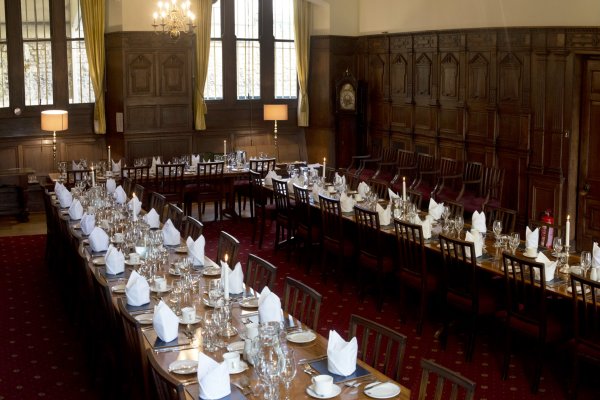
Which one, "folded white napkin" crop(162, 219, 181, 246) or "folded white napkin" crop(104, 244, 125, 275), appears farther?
"folded white napkin" crop(162, 219, 181, 246)

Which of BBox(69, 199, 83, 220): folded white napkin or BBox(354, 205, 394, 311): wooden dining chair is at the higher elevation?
BBox(69, 199, 83, 220): folded white napkin

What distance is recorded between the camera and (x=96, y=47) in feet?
49.6

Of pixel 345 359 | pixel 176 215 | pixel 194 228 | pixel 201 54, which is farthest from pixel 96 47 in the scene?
pixel 345 359

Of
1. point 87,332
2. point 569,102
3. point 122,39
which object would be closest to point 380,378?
point 87,332

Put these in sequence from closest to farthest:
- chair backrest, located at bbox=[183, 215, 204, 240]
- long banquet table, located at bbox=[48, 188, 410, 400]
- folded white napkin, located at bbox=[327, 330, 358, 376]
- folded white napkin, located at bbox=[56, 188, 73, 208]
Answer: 1. long banquet table, located at bbox=[48, 188, 410, 400]
2. folded white napkin, located at bbox=[327, 330, 358, 376]
3. chair backrest, located at bbox=[183, 215, 204, 240]
4. folded white napkin, located at bbox=[56, 188, 73, 208]

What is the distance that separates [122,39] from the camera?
14.9m

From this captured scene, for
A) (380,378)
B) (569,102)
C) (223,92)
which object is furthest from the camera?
(223,92)

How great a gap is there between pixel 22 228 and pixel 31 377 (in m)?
6.70

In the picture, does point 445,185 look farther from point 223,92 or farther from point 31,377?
point 31,377

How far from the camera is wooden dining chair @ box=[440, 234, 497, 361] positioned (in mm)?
7434

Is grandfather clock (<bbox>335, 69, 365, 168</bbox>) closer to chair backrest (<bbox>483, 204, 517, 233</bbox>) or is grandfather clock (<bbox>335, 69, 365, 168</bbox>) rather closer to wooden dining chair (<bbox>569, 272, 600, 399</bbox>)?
chair backrest (<bbox>483, 204, 517, 233</bbox>)

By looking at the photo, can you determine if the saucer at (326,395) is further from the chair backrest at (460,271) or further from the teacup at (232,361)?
the chair backrest at (460,271)

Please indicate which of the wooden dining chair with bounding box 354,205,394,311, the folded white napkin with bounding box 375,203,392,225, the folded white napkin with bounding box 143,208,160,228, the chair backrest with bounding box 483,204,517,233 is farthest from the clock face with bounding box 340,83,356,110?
the folded white napkin with bounding box 143,208,160,228

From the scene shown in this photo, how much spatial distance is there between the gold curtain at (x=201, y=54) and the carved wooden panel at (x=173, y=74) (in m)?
0.31
